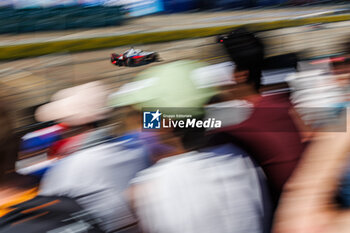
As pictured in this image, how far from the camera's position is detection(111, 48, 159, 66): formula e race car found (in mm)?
1884

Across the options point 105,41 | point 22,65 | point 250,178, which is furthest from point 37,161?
point 250,178

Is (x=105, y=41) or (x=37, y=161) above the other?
(x=105, y=41)

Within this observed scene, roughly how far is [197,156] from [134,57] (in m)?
0.86

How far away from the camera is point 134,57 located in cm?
189

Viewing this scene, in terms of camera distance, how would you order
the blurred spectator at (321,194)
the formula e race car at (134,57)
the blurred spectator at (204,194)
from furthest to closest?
the formula e race car at (134,57)
the blurred spectator at (204,194)
the blurred spectator at (321,194)

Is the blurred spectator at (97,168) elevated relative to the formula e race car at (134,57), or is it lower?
lower

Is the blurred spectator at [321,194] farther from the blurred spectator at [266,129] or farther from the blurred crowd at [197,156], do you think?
the blurred spectator at [266,129]

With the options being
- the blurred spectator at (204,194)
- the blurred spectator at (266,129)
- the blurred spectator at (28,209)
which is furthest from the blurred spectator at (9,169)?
the blurred spectator at (266,129)

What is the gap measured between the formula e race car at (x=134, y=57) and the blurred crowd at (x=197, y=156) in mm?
86

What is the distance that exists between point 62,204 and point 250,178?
21.1 inches

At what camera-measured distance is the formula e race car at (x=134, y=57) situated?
1884mm

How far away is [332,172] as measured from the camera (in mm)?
899

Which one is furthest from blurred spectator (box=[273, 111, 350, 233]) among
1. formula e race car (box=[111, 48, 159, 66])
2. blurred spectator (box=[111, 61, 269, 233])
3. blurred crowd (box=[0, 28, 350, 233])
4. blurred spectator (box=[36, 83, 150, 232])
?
formula e race car (box=[111, 48, 159, 66])

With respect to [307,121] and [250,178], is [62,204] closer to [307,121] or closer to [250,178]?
[250,178]
